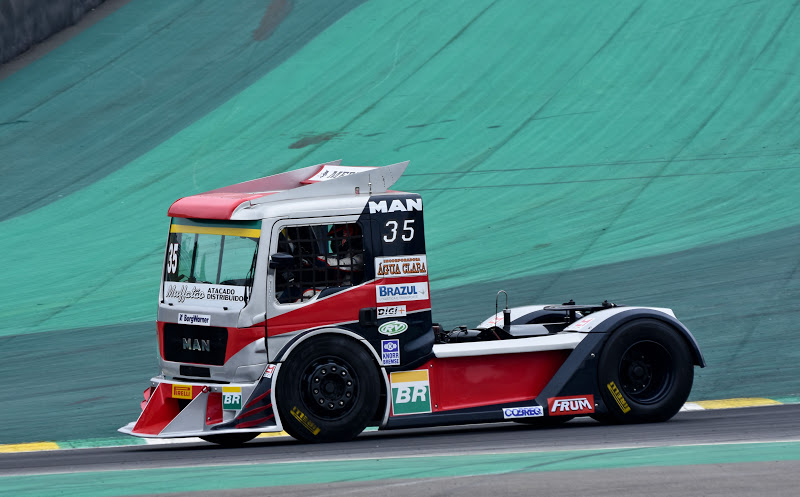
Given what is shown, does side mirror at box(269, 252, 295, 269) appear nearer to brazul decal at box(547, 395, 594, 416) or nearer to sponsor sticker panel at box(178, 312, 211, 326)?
sponsor sticker panel at box(178, 312, 211, 326)

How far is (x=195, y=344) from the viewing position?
10258mm

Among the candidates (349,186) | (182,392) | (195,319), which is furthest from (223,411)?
(349,186)

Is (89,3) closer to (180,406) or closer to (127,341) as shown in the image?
(127,341)

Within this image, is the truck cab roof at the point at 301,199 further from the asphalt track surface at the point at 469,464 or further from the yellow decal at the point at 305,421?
the asphalt track surface at the point at 469,464

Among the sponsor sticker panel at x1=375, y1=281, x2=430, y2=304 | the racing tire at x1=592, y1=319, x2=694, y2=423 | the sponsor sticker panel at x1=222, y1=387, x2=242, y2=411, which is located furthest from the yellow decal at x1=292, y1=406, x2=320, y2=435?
the racing tire at x1=592, y1=319, x2=694, y2=423

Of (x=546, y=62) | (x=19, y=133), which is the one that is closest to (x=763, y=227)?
(x=546, y=62)

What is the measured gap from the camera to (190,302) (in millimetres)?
Result: 10312

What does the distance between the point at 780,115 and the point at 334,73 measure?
9.14 meters

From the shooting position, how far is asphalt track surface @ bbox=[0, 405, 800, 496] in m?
7.57

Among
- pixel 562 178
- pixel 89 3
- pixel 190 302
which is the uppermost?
pixel 89 3

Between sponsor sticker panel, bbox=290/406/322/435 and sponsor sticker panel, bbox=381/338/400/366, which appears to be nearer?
sponsor sticker panel, bbox=290/406/322/435

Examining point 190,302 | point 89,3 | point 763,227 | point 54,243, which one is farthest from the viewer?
point 89,3

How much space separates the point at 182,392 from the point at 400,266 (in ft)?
7.08

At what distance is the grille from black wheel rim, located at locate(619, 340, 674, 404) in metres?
3.60
